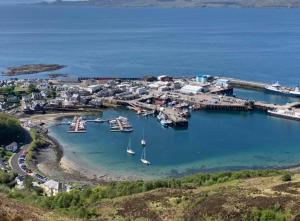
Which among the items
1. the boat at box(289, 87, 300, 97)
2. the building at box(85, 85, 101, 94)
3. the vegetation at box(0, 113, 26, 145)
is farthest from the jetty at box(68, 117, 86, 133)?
the boat at box(289, 87, 300, 97)

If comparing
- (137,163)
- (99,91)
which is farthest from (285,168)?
(99,91)

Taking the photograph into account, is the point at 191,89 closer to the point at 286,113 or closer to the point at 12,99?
the point at 286,113

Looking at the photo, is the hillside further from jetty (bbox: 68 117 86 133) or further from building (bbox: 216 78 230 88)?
building (bbox: 216 78 230 88)

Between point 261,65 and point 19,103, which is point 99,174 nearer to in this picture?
point 19,103

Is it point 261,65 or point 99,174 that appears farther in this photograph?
point 261,65

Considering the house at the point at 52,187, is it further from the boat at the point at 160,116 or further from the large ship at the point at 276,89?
the large ship at the point at 276,89

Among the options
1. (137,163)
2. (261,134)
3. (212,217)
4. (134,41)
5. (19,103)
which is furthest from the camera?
(134,41)

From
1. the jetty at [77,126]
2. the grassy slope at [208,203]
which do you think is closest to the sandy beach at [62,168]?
the jetty at [77,126]
